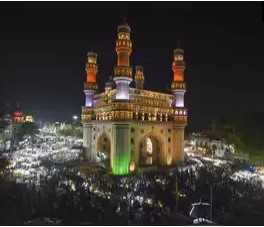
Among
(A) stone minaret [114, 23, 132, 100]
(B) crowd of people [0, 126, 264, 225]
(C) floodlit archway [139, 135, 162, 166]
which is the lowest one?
(B) crowd of people [0, 126, 264, 225]

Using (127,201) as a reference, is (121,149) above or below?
above

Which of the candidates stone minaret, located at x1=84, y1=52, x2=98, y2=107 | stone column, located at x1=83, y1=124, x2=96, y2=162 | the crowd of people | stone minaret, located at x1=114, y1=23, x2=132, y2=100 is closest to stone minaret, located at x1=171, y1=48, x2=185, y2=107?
stone minaret, located at x1=114, y1=23, x2=132, y2=100

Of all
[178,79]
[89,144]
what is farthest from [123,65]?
[89,144]

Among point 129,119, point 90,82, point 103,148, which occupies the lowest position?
point 103,148

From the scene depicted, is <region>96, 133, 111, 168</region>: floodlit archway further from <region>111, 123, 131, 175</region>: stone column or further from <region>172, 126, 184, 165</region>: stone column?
<region>172, 126, 184, 165</region>: stone column

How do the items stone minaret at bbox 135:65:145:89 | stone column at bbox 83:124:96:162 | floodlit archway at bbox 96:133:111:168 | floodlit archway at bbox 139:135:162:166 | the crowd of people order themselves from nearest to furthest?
the crowd of people, floodlit archway at bbox 139:135:162:166, floodlit archway at bbox 96:133:111:168, stone column at bbox 83:124:96:162, stone minaret at bbox 135:65:145:89

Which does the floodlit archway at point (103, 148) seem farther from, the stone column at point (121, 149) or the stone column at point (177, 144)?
the stone column at point (177, 144)

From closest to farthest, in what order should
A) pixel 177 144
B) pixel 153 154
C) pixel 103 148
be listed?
pixel 177 144 < pixel 153 154 < pixel 103 148

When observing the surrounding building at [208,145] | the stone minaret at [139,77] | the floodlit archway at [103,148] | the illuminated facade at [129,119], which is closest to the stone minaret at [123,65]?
the illuminated facade at [129,119]

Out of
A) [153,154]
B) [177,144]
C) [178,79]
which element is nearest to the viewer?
[177,144]

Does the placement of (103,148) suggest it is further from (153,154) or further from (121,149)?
(121,149)
